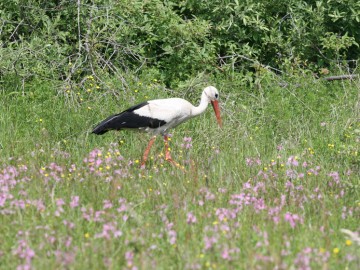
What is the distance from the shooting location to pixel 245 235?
4.43 meters

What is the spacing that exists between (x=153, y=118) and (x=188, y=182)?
1.76 metres

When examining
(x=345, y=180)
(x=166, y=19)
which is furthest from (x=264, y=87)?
(x=345, y=180)

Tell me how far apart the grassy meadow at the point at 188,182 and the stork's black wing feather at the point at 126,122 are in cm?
18

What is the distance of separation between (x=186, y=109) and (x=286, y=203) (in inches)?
94.8

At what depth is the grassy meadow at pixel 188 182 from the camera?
163 inches

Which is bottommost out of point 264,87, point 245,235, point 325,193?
point 264,87

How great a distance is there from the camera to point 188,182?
5590 mm

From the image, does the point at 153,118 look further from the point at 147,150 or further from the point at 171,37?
the point at 171,37

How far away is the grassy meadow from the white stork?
0.52 ft

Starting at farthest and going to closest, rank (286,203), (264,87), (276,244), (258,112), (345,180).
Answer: (264,87) → (258,112) → (345,180) → (286,203) → (276,244)

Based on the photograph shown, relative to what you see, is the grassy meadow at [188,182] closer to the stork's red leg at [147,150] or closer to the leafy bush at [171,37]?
the stork's red leg at [147,150]

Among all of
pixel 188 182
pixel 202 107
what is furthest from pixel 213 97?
pixel 188 182

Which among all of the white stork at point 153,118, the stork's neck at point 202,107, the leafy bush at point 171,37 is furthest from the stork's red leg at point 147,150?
the leafy bush at point 171,37

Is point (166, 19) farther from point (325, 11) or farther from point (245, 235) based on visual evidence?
point (245, 235)
